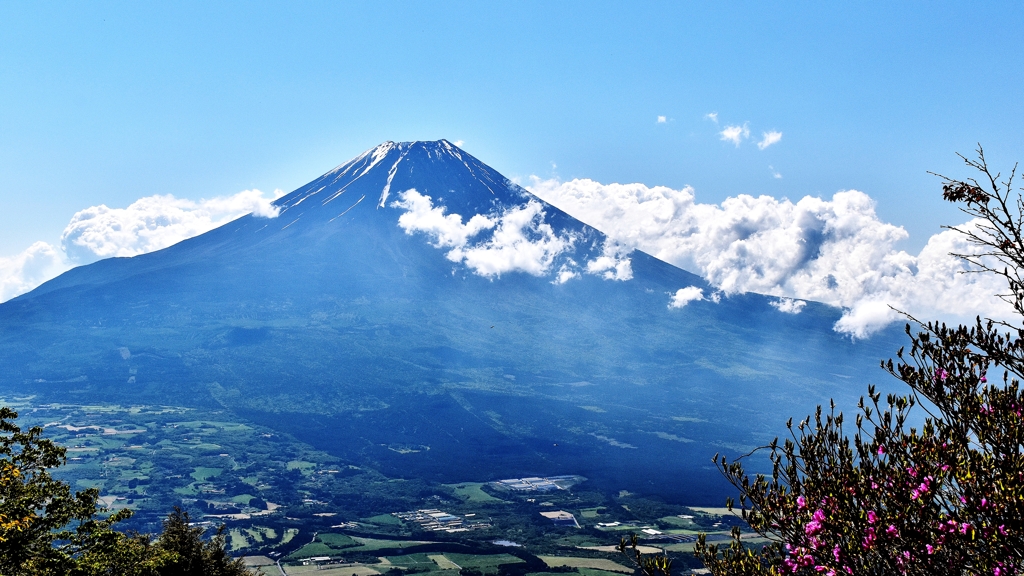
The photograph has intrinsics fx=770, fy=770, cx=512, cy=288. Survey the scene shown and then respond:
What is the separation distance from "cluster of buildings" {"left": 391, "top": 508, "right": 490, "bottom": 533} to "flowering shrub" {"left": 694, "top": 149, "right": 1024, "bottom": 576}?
105 metres

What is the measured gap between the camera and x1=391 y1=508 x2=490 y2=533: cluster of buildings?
110 meters

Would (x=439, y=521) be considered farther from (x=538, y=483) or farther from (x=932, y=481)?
(x=932, y=481)

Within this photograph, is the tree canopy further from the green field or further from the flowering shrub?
the green field

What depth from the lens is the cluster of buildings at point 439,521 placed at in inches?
4350

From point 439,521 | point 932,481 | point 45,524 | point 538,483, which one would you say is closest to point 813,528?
point 932,481

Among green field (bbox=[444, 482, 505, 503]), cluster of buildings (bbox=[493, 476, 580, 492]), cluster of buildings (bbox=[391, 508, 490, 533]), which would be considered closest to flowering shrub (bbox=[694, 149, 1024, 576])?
cluster of buildings (bbox=[391, 508, 490, 533])

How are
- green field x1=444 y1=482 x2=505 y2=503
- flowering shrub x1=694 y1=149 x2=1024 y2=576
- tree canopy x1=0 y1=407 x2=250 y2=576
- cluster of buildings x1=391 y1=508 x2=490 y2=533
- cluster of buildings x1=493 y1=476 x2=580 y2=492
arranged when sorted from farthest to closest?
cluster of buildings x1=493 y1=476 x2=580 y2=492
green field x1=444 y1=482 x2=505 y2=503
cluster of buildings x1=391 y1=508 x2=490 y2=533
tree canopy x1=0 y1=407 x2=250 y2=576
flowering shrub x1=694 y1=149 x2=1024 y2=576

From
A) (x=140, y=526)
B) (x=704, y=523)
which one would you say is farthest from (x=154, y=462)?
(x=704, y=523)

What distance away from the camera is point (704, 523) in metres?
116

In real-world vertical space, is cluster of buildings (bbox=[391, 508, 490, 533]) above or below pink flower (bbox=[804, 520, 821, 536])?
below

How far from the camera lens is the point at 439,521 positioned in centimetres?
11562

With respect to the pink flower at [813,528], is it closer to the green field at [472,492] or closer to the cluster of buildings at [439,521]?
the cluster of buildings at [439,521]

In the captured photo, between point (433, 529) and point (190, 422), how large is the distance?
3702 inches

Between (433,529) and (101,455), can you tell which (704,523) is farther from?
(101,455)
